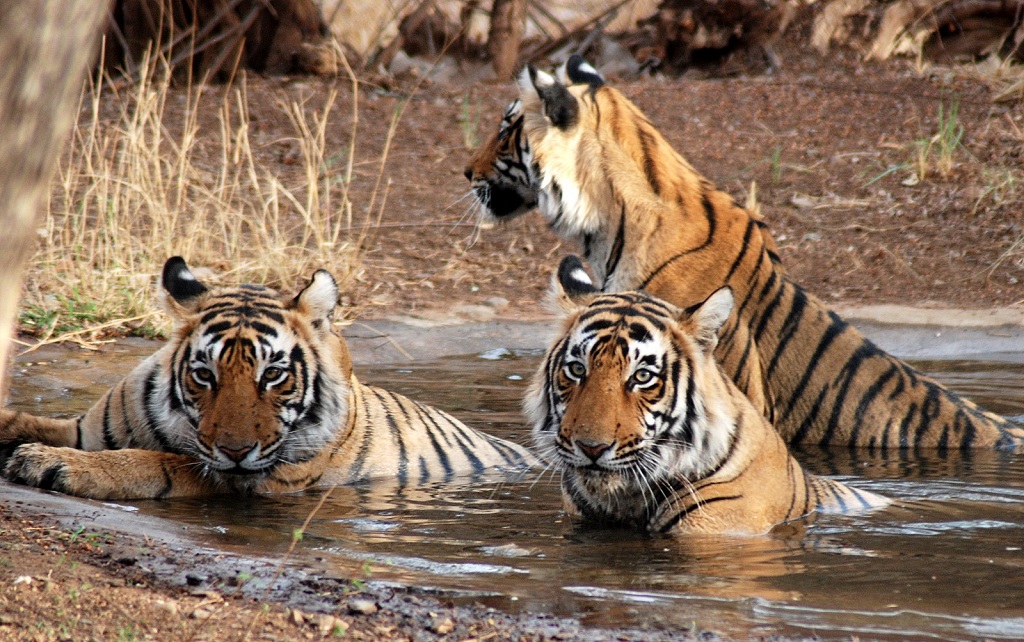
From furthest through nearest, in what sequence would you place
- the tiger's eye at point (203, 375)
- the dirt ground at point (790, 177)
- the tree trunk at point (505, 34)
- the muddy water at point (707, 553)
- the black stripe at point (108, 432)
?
the tree trunk at point (505, 34) < the dirt ground at point (790, 177) < the black stripe at point (108, 432) < the tiger's eye at point (203, 375) < the muddy water at point (707, 553)

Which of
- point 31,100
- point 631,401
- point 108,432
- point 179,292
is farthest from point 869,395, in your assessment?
point 31,100

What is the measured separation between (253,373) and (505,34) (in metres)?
8.85

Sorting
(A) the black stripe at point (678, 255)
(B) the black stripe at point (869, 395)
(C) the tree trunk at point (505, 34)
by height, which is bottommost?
(B) the black stripe at point (869, 395)

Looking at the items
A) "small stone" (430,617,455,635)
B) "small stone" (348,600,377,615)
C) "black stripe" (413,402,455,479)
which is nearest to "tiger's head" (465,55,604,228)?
"black stripe" (413,402,455,479)

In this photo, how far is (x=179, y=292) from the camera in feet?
15.4

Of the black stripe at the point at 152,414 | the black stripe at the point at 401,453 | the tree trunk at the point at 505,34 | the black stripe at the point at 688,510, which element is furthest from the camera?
the tree trunk at the point at 505,34

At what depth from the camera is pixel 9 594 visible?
114 inches

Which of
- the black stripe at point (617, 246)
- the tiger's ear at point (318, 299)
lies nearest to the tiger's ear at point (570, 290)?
the tiger's ear at point (318, 299)

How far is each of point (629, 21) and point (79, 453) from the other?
34.4 feet

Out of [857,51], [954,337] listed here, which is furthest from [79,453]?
[857,51]

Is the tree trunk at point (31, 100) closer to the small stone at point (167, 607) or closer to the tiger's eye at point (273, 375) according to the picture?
the small stone at point (167, 607)

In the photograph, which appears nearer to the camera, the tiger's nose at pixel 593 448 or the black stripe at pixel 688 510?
the tiger's nose at pixel 593 448

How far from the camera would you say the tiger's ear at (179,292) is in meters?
4.66

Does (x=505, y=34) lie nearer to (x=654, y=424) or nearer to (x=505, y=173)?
(x=505, y=173)
